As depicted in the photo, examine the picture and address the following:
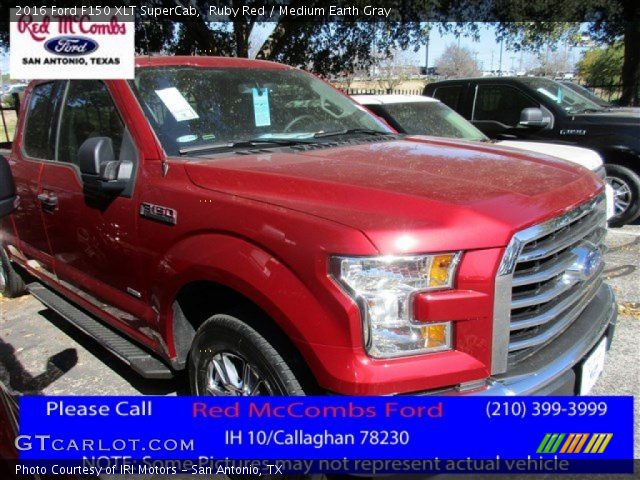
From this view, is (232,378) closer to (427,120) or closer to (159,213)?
(159,213)

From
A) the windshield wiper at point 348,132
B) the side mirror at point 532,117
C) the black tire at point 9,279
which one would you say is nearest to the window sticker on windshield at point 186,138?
the windshield wiper at point 348,132

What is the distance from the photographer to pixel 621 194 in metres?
6.94

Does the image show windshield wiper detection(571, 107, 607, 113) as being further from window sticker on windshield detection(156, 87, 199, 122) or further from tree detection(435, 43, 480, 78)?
tree detection(435, 43, 480, 78)

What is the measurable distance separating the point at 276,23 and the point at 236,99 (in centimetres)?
1219

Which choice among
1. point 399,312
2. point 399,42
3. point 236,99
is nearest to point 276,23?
point 399,42

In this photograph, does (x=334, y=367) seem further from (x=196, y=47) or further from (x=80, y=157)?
(x=196, y=47)

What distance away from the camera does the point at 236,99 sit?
324 cm

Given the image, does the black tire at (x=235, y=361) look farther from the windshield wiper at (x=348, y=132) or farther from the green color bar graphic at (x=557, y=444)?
the windshield wiper at (x=348, y=132)

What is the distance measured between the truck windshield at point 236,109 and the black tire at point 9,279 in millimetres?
3011

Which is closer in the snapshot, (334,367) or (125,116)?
(334,367)

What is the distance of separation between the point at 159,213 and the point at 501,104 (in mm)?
6674

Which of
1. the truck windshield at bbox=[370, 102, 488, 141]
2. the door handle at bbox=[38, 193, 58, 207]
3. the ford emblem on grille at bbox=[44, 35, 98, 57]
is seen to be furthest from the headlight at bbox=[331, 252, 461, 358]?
the ford emblem on grille at bbox=[44, 35, 98, 57]

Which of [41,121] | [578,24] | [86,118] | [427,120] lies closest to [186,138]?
[86,118]

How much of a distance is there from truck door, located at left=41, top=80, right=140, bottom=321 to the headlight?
142 cm
